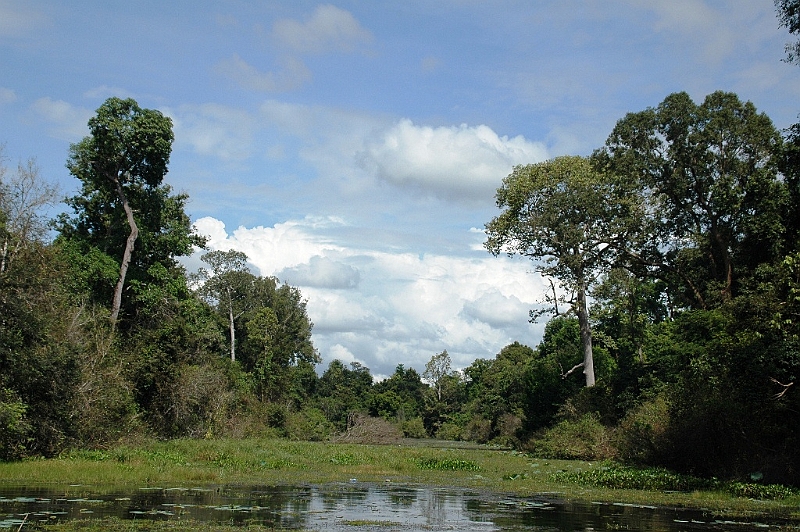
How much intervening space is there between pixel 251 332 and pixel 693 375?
43.1m

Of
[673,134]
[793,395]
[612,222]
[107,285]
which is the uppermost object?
[673,134]

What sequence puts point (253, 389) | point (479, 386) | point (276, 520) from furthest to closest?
point (479, 386) < point (253, 389) < point (276, 520)

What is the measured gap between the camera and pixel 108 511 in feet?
44.2

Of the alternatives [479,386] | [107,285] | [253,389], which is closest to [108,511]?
[107,285]

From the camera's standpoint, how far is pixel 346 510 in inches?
593

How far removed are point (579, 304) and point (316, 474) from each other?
69.4 feet

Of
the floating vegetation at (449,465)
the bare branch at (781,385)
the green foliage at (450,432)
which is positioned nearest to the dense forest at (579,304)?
the bare branch at (781,385)

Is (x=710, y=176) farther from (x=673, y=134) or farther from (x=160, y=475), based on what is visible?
(x=160, y=475)

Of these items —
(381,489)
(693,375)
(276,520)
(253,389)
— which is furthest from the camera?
(253,389)

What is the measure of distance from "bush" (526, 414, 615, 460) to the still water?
17.8 m

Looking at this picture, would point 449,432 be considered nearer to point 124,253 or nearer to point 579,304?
point 579,304

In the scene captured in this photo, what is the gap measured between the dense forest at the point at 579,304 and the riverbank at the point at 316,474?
239 centimetres

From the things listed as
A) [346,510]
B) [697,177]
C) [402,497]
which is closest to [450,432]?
[697,177]

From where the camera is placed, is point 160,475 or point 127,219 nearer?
point 160,475
